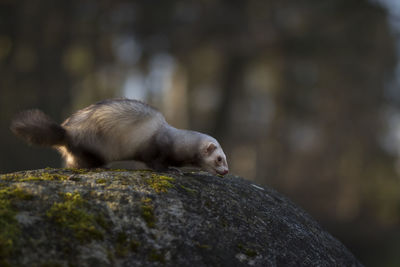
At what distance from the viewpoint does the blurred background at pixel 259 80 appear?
19.8 metres

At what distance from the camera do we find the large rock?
363 cm

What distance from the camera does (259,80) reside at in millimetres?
33844

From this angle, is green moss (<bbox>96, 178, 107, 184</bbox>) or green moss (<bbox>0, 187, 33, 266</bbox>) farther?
green moss (<bbox>96, 178, 107, 184</bbox>)

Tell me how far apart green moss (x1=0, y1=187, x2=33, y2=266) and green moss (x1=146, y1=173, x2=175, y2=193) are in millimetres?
1082

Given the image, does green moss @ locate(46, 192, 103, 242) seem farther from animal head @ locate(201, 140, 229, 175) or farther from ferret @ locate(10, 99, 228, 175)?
animal head @ locate(201, 140, 229, 175)

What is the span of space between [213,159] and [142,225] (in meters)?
2.79

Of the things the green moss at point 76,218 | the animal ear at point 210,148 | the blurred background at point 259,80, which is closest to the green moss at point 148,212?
the green moss at point 76,218

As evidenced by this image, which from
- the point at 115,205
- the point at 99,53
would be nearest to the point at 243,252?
the point at 115,205

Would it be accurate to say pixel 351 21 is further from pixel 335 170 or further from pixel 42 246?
pixel 42 246

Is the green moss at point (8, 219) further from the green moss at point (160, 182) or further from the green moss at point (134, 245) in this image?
the green moss at point (160, 182)

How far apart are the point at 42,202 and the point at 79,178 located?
0.65m

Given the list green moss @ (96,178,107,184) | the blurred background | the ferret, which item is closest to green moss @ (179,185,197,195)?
green moss @ (96,178,107,184)

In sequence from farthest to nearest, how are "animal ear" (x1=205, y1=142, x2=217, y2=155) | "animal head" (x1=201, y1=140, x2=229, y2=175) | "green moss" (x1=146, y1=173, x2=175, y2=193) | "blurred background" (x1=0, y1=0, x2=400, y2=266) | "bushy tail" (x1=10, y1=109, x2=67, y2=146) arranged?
"blurred background" (x1=0, y1=0, x2=400, y2=266) < "animal ear" (x1=205, y1=142, x2=217, y2=155) < "animal head" (x1=201, y1=140, x2=229, y2=175) < "bushy tail" (x1=10, y1=109, x2=67, y2=146) < "green moss" (x1=146, y1=173, x2=175, y2=193)

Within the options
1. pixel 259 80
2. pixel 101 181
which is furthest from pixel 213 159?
pixel 259 80
